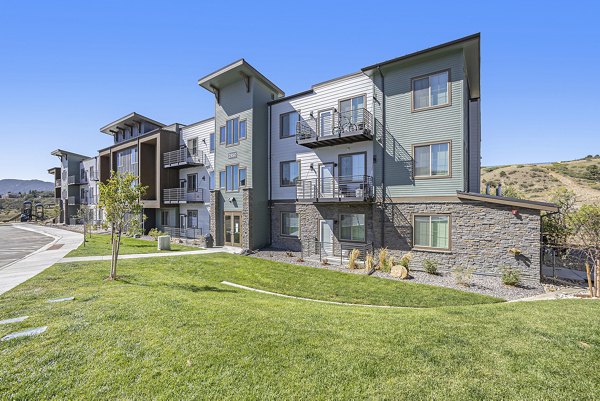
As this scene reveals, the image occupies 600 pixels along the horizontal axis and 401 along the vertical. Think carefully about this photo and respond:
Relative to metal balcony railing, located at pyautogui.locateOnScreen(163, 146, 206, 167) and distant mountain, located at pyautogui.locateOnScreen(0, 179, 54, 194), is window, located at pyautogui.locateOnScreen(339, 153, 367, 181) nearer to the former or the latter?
metal balcony railing, located at pyautogui.locateOnScreen(163, 146, 206, 167)

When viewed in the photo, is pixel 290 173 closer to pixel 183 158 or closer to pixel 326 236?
pixel 326 236

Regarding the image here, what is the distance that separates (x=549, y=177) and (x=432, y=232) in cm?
5084

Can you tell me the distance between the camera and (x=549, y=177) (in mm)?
46312

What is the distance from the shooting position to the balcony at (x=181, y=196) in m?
22.9

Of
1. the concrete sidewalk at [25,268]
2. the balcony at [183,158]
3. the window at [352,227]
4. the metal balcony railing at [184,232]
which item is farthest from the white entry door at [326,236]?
the concrete sidewalk at [25,268]

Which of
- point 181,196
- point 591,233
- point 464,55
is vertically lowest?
point 591,233

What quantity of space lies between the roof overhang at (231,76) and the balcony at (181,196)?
8774 mm

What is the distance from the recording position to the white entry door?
1642cm

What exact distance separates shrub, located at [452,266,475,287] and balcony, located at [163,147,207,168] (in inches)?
807

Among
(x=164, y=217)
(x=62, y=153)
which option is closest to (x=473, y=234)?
(x=164, y=217)

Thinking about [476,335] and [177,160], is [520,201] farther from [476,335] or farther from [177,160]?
[177,160]

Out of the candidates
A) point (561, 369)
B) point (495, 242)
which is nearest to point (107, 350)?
point (561, 369)

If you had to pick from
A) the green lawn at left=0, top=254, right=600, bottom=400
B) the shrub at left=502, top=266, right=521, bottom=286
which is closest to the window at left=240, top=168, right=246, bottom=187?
the green lawn at left=0, top=254, right=600, bottom=400

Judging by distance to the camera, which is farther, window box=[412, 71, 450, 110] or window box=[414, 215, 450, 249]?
window box=[412, 71, 450, 110]
